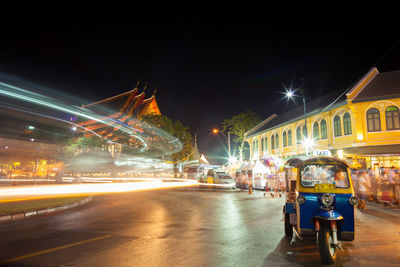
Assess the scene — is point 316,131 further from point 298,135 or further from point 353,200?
point 353,200

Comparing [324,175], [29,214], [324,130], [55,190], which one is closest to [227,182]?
[324,130]

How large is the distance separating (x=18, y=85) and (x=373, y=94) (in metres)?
29.0

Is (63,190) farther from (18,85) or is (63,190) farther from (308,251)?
(308,251)

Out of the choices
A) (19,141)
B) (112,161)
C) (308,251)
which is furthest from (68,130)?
(308,251)

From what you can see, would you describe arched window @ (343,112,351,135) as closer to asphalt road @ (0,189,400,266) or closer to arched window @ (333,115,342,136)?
arched window @ (333,115,342,136)

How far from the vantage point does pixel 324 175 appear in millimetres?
6703

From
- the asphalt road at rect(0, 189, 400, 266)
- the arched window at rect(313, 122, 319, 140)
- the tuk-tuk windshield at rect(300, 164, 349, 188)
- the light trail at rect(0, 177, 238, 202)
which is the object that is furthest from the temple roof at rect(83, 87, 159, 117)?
the tuk-tuk windshield at rect(300, 164, 349, 188)

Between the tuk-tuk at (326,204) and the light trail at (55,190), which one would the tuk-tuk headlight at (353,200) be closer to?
the tuk-tuk at (326,204)

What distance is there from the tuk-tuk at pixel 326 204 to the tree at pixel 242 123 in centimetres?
4300

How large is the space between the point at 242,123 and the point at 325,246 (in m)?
45.1

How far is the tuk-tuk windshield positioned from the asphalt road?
141cm

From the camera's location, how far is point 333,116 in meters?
26.2

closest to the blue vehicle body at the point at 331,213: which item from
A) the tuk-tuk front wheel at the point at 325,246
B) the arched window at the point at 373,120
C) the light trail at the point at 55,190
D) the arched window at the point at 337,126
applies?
the tuk-tuk front wheel at the point at 325,246

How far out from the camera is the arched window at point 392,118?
73.6 feet
